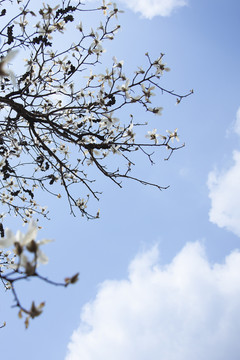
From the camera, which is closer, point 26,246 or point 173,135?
point 26,246

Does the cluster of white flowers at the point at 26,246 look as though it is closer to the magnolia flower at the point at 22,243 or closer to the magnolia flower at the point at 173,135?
the magnolia flower at the point at 22,243

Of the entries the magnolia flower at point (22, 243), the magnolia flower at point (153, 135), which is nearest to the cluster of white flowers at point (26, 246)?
the magnolia flower at point (22, 243)

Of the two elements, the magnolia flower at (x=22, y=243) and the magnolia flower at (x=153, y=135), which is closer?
the magnolia flower at (x=22, y=243)

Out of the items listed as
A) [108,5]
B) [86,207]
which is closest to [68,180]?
[86,207]

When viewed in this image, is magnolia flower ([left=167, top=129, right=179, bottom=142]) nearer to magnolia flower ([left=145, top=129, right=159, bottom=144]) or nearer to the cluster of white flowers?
magnolia flower ([left=145, top=129, right=159, bottom=144])

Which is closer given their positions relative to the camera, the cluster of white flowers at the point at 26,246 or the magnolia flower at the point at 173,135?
the cluster of white flowers at the point at 26,246

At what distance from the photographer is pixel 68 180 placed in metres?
4.78

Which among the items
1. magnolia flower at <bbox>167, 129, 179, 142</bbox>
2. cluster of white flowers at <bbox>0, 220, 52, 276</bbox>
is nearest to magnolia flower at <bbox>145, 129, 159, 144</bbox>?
magnolia flower at <bbox>167, 129, 179, 142</bbox>

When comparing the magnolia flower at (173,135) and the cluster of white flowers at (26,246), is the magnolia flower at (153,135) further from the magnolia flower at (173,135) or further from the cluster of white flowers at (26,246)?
the cluster of white flowers at (26,246)

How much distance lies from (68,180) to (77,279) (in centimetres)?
361

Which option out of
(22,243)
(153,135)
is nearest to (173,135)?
(153,135)

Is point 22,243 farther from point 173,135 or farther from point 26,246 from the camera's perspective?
point 173,135

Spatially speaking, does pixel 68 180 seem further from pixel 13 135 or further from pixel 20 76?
pixel 20 76

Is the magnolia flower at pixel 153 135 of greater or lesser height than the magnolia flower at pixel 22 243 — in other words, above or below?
above
